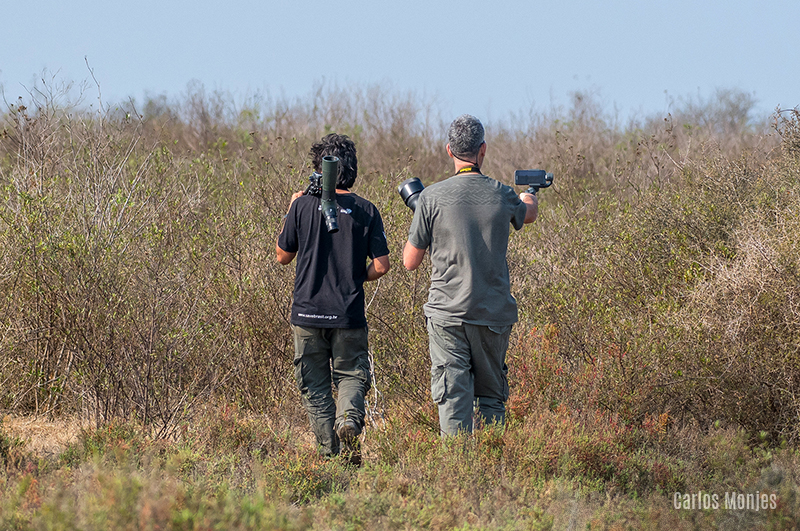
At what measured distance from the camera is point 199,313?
478 centimetres

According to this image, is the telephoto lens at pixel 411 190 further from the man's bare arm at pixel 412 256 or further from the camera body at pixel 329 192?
the camera body at pixel 329 192

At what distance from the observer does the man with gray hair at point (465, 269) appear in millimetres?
3328

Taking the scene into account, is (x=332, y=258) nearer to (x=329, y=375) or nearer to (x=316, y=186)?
(x=316, y=186)

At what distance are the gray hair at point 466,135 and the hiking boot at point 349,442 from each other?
1.49 metres

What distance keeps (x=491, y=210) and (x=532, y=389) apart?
1.57 m

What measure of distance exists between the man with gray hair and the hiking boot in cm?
49

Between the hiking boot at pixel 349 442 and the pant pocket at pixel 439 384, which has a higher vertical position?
Answer: the pant pocket at pixel 439 384

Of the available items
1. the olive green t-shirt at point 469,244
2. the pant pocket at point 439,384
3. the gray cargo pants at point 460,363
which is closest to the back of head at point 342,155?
the olive green t-shirt at point 469,244

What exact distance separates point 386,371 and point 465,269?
5.75 feet

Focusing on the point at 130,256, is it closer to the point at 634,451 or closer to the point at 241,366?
the point at 241,366

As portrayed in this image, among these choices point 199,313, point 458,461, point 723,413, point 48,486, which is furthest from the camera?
point 199,313

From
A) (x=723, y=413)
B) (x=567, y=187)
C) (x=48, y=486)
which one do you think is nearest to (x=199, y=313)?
(x=48, y=486)

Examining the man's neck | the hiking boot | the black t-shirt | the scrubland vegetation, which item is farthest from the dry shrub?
the man's neck

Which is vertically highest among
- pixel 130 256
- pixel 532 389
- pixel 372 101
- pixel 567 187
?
pixel 372 101
